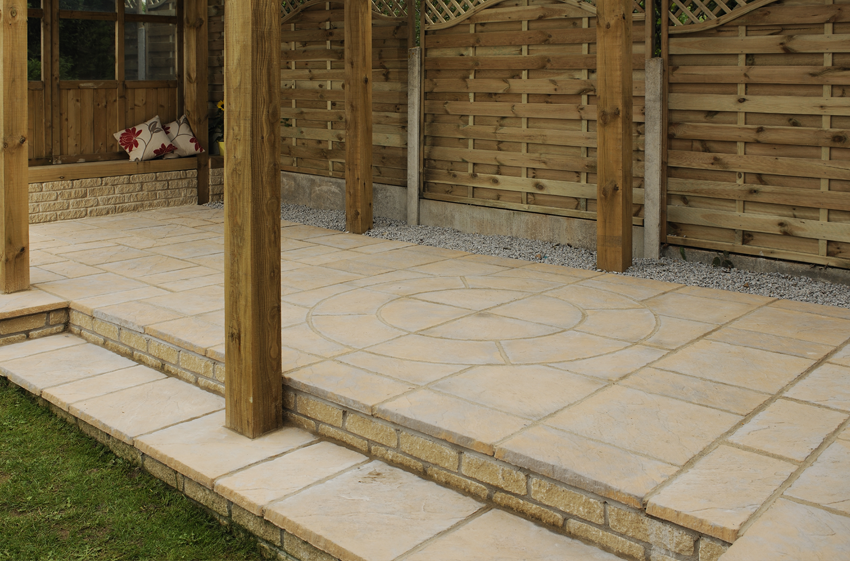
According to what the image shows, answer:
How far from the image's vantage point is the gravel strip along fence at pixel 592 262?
5.50 metres

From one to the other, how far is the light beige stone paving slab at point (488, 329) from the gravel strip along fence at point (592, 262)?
5.37 feet

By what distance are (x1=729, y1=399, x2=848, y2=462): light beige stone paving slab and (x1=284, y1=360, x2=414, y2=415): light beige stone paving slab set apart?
140 centimetres

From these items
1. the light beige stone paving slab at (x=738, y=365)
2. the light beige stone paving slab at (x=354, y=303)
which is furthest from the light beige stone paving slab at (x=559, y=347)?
the light beige stone paving slab at (x=354, y=303)

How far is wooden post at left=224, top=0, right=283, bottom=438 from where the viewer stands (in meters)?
3.29

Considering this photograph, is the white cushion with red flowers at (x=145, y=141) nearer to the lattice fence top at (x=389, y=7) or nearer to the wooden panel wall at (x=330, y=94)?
the wooden panel wall at (x=330, y=94)

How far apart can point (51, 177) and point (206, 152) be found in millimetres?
1703

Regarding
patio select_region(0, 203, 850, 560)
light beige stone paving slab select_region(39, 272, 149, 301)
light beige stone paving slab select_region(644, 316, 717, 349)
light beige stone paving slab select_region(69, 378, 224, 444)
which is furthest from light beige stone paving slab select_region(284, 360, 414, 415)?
light beige stone paving slab select_region(39, 272, 149, 301)

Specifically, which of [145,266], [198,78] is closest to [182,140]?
[198,78]

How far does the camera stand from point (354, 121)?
24.2 feet

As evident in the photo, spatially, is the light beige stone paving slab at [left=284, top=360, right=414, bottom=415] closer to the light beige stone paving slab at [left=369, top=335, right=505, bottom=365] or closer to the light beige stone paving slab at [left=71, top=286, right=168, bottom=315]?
the light beige stone paving slab at [left=369, top=335, right=505, bottom=365]

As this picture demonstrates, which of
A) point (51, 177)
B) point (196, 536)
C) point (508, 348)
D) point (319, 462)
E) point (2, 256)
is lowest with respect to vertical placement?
point (196, 536)

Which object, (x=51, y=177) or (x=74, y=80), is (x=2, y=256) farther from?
(x=74, y=80)

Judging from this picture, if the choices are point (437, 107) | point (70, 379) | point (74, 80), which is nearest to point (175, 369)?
point (70, 379)

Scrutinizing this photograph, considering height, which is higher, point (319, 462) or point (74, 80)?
point (74, 80)
